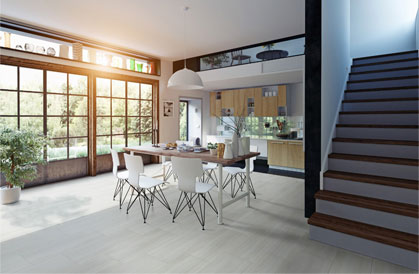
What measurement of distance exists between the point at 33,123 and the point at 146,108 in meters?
2.73

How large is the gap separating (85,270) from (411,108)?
174 inches

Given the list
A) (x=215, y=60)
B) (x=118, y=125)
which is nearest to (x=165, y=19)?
(x=215, y=60)

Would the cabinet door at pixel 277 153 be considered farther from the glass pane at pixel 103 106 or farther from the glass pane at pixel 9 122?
the glass pane at pixel 9 122

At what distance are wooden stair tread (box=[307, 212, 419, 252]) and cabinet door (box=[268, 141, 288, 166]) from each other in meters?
3.78

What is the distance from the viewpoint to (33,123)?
4.77m

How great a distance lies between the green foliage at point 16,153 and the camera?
12.2ft

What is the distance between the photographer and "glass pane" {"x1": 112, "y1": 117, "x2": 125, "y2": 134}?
6129 mm

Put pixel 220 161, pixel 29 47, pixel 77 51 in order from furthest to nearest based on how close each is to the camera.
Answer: pixel 77 51 < pixel 29 47 < pixel 220 161

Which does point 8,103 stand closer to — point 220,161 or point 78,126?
point 78,126

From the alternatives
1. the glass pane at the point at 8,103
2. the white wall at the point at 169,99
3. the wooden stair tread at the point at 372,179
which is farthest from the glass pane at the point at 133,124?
the wooden stair tread at the point at 372,179

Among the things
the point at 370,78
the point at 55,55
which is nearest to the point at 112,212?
the point at 55,55

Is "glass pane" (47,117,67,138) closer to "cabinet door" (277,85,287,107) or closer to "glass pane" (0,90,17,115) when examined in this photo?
"glass pane" (0,90,17,115)

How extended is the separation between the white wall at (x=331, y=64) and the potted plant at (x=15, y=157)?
14.2 ft

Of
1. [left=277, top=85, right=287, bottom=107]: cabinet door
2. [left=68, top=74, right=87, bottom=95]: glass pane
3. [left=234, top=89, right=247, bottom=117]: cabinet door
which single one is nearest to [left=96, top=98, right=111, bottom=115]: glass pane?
[left=68, top=74, right=87, bottom=95]: glass pane
